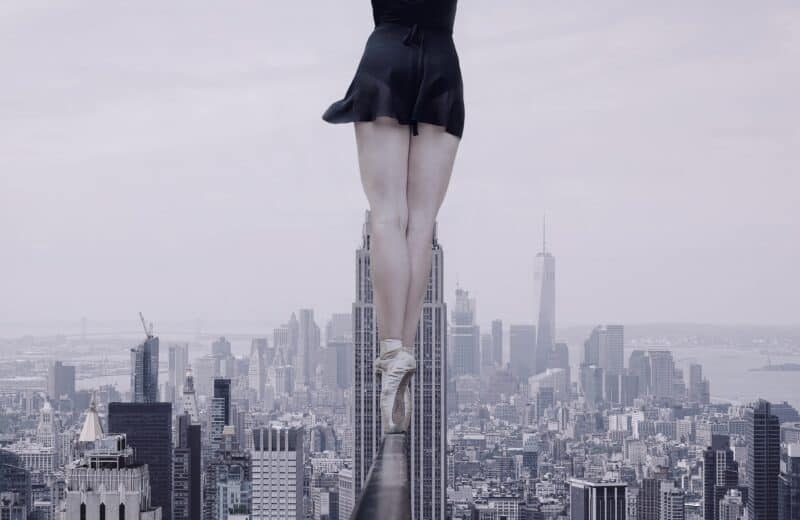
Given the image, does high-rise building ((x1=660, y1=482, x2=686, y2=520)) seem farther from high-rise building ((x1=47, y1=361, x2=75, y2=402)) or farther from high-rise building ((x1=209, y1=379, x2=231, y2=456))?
high-rise building ((x1=47, y1=361, x2=75, y2=402))

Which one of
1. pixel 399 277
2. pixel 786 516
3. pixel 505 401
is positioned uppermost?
pixel 399 277

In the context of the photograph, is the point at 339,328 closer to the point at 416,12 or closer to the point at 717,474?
the point at 717,474

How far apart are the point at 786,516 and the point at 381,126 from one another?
3010 centimetres

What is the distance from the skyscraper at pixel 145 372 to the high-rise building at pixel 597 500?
1136 cm

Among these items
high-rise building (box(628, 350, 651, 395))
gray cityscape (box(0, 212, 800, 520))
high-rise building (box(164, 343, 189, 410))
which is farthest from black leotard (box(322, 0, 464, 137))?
high-rise building (box(164, 343, 189, 410))

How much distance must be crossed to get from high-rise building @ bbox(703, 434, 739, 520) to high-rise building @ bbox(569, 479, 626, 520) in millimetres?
2147

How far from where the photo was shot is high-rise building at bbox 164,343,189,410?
104 feet

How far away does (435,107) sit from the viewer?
166 cm

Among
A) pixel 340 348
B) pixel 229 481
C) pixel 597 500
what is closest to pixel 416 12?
pixel 340 348

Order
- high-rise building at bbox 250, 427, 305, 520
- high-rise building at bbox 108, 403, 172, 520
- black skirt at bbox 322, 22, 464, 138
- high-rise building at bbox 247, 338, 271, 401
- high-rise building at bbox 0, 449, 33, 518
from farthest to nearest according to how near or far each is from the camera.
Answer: high-rise building at bbox 250, 427, 305, 520 < high-rise building at bbox 108, 403, 172, 520 < high-rise building at bbox 247, 338, 271, 401 < high-rise building at bbox 0, 449, 33, 518 < black skirt at bbox 322, 22, 464, 138

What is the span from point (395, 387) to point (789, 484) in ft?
102

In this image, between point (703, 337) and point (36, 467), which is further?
point (36, 467)

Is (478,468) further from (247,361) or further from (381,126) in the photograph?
(381,126)

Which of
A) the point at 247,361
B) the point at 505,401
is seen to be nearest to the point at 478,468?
the point at 505,401
